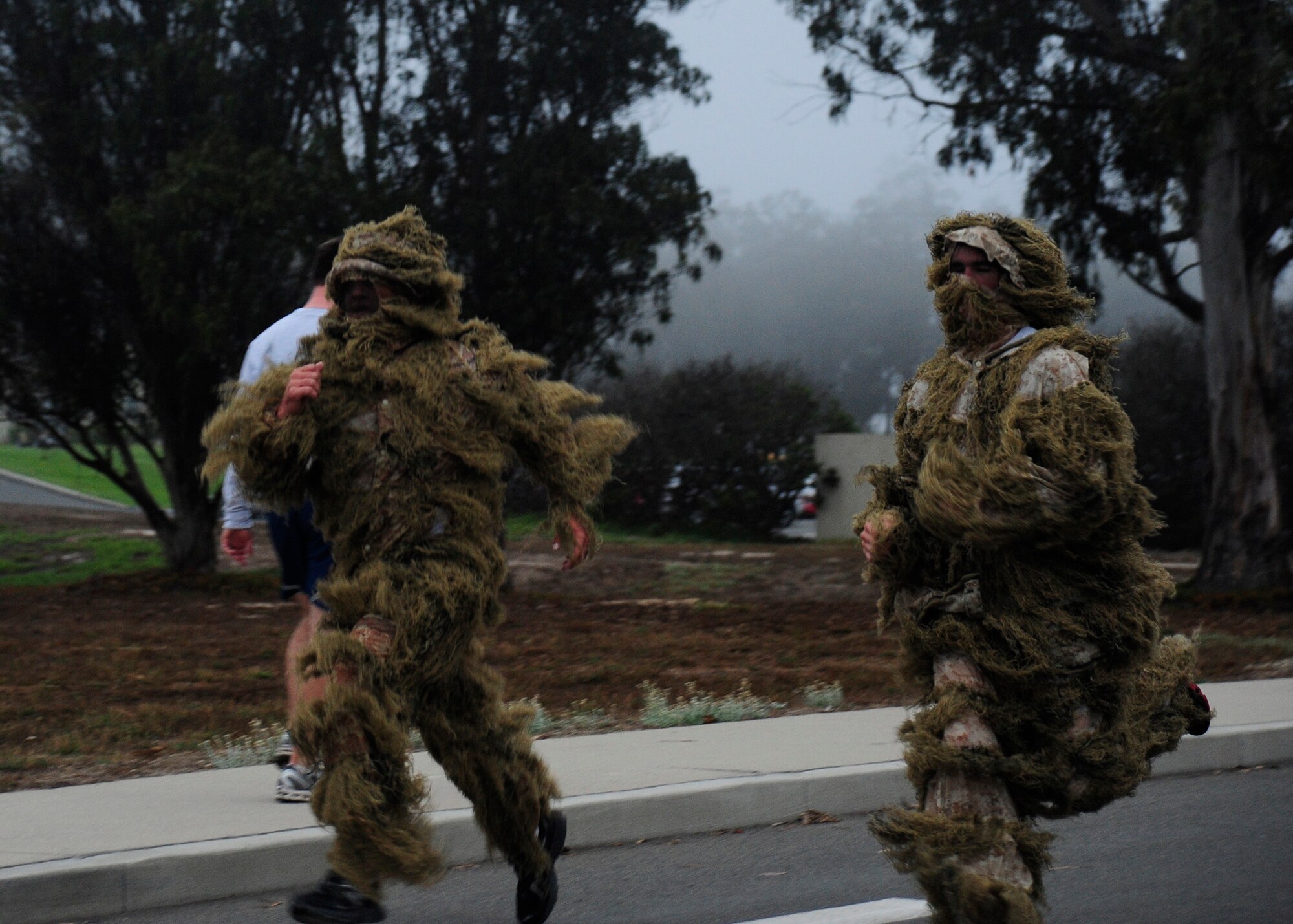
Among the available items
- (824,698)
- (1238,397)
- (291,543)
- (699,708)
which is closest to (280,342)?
(291,543)

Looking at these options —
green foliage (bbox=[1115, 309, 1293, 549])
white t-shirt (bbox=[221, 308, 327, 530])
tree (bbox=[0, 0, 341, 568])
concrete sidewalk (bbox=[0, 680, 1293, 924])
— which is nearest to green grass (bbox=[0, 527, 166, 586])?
tree (bbox=[0, 0, 341, 568])

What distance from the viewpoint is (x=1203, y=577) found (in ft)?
49.6

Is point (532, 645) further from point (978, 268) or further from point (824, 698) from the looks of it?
point (978, 268)

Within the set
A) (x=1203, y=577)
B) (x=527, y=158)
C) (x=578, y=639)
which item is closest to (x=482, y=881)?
(x=578, y=639)

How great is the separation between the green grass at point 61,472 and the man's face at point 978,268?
21816mm

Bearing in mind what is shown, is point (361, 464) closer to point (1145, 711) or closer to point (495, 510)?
point (495, 510)

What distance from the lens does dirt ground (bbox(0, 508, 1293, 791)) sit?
7.04 meters

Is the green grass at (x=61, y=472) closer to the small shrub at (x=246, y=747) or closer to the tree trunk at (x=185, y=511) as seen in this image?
the tree trunk at (x=185, y=511)

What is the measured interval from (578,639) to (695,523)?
39.1 ft

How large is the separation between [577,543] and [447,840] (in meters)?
1.33

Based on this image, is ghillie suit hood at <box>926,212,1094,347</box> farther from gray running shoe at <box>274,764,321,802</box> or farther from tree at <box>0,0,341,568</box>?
tree at <box>0,0,341,568</box>

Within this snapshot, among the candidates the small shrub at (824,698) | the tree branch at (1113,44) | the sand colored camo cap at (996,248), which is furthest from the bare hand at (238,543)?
the tree branch at (1113,44)

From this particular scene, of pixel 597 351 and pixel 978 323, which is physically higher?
pixel 597 351

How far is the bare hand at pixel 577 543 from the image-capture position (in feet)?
14.4
